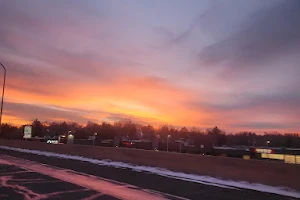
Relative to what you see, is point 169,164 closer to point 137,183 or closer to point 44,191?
point 137,183

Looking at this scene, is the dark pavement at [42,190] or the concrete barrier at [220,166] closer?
the dark pavement at [42,190]

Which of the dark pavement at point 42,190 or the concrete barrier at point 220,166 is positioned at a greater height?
the concrete barrier at point 220,166

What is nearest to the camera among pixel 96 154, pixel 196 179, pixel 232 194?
pixel 232 194

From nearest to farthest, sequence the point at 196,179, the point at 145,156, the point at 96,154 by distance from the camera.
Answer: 1. the point at 196,179
2. the point at 145,156
3. the point at 96,154

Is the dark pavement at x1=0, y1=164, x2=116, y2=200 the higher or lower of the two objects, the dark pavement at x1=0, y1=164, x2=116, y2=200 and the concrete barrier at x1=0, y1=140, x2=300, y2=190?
the lower

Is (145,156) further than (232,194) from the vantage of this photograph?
Yes

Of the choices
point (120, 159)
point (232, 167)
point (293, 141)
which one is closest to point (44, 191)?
point (232, 167)

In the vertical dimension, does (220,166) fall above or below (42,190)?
above

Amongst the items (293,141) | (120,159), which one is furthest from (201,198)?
(293,141)

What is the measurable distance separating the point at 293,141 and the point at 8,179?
151 m

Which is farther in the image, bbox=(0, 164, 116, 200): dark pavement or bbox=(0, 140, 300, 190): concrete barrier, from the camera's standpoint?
bbox=(0, 140, 300, 190): concrete barrier

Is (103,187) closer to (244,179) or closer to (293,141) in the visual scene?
(244,179)

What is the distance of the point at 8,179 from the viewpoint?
12578mm

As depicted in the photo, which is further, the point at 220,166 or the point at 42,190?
the point at 220,166
